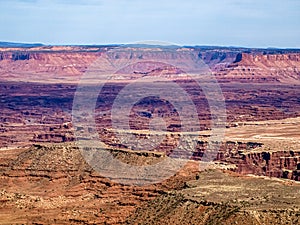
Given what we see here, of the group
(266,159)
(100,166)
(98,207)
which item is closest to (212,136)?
(266,159)

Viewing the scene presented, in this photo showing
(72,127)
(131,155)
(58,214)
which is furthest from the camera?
(72,127)

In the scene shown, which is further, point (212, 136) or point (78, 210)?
point (212, 136)

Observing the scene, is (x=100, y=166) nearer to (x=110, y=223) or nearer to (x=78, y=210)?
(x=78, y=210)

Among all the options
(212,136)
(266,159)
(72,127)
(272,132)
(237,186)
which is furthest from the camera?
(72,127)

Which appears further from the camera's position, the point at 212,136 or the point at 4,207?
the point at 212,136

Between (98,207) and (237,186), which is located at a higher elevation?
(237,186)

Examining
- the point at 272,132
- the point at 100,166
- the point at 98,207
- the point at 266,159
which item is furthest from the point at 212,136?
the point at 98,207

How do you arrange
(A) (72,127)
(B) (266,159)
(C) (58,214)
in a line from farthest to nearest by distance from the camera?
1. (A) (72,127)
2. (B) (266,159)
3. (C) (58,214)

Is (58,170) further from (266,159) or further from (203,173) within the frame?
(266,159)

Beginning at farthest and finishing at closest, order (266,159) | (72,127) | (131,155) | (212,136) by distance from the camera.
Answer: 1. (72,127)
2. (212,136)
3. (266,159)
4. (131,155)
